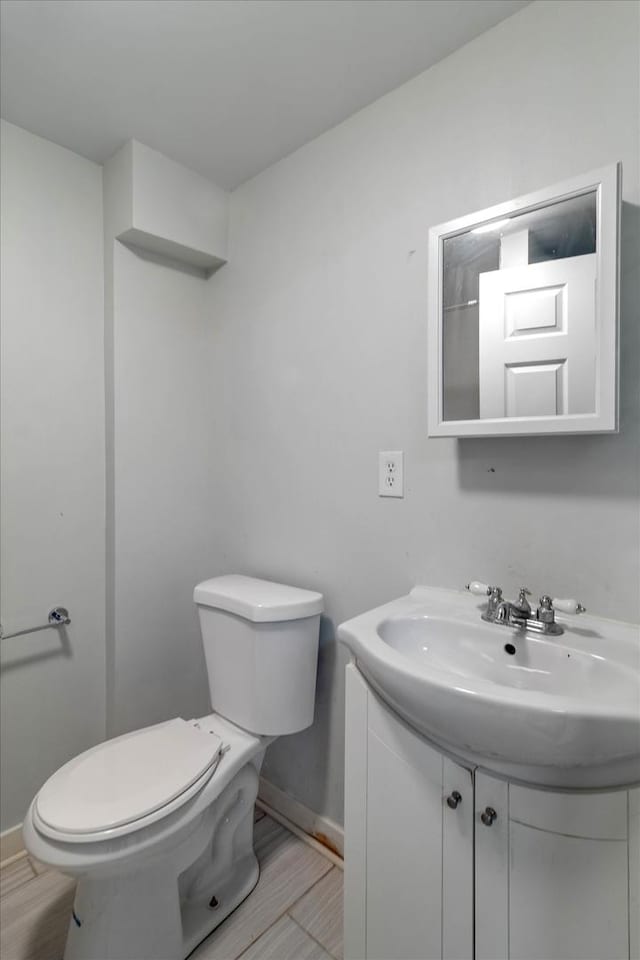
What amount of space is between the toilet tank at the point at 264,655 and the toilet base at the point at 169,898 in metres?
0.19

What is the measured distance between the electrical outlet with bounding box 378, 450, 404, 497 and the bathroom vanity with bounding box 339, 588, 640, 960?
1.18 ft

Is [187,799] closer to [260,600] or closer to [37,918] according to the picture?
[260,600]

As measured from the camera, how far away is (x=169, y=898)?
1095 millimetres

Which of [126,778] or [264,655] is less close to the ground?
[264,655]

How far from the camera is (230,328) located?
1783 mm

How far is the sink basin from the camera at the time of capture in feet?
2.08

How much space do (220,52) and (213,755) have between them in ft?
6.01

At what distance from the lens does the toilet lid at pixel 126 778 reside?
3.21 ft

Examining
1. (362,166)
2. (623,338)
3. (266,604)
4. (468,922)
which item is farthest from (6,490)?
(623,338)

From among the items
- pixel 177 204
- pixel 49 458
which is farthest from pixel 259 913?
pixel 177 204

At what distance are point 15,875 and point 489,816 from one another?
4.86 ft

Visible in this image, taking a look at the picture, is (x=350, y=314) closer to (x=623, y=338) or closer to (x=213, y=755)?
(x=623, y=338)

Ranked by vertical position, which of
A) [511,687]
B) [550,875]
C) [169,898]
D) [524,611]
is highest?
[524,611]

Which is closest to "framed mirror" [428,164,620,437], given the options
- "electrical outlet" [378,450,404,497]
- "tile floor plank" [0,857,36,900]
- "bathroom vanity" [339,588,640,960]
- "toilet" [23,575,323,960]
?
"electrical outlet" [378,450,404,497]
